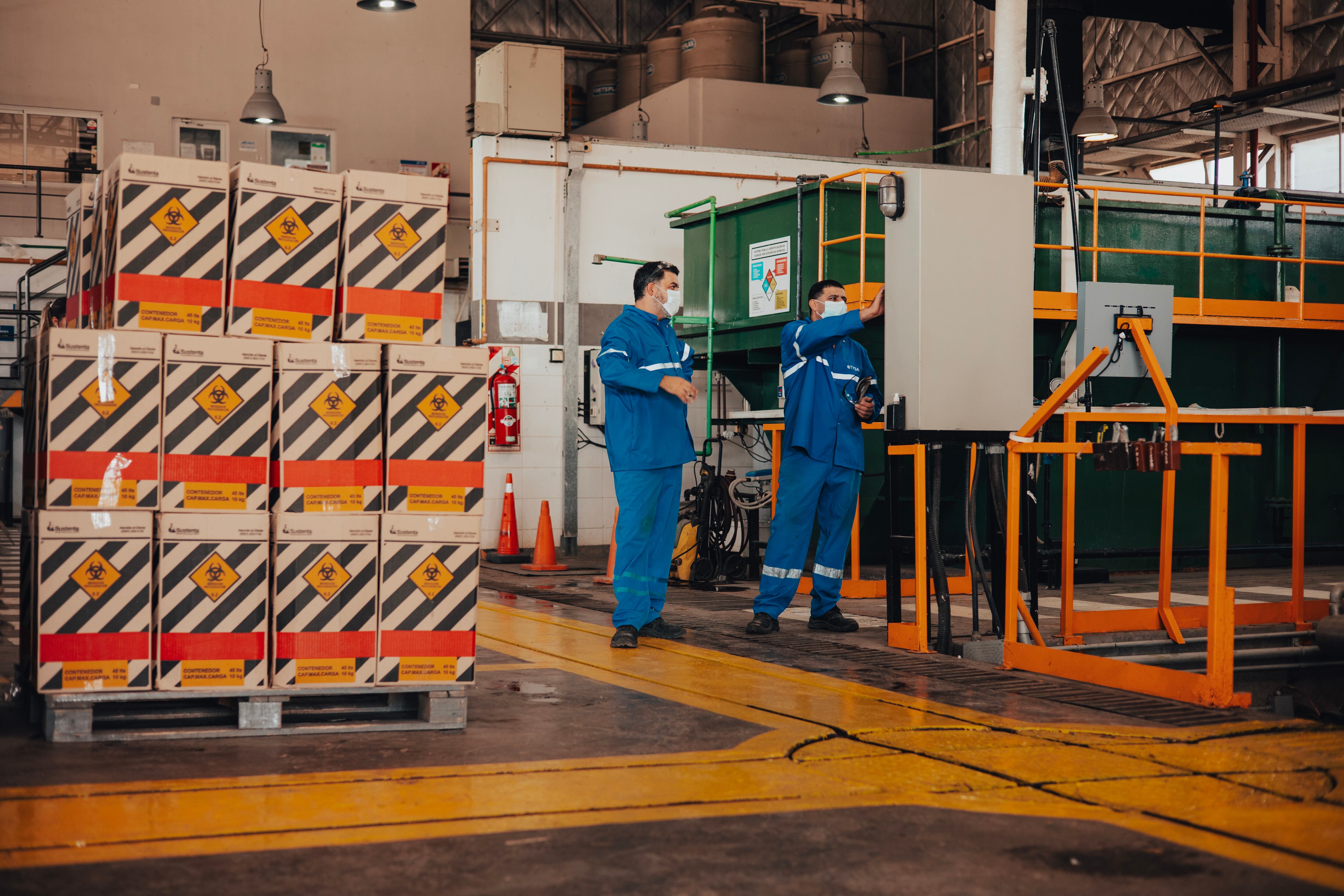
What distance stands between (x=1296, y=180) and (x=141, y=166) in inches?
557

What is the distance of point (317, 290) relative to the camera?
4.43 m

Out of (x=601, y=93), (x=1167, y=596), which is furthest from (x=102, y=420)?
(x=601, y=93)

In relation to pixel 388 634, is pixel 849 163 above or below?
above

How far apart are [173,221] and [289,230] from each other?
0.39 m

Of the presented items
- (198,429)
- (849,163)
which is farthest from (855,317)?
(849,163)

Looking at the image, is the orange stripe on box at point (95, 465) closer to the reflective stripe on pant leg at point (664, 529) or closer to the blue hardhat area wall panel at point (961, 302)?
the reflective stripe on pant leg at point (664, 529)

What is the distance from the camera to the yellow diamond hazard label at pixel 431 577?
14.4 ft

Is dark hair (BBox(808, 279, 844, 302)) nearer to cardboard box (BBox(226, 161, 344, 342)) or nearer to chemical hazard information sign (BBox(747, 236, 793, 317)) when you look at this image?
chemical hazard information sign (BBox(747, 236, 793, 317))

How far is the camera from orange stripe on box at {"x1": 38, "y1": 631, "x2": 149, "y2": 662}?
4.00 m

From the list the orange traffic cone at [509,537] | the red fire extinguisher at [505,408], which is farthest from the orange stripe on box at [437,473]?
the red fire extinguisher at [505,408]

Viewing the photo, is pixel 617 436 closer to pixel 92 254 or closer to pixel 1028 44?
pixel 92 254

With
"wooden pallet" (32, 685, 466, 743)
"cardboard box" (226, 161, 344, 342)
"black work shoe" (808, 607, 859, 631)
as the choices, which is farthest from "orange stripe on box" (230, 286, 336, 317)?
"black work shoe" (808, 607, 859, 631)

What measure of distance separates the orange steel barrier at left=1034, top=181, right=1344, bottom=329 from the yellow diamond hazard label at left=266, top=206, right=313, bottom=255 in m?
5.90

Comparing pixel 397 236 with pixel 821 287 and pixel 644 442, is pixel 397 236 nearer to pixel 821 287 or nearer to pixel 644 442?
pixel 644 442
